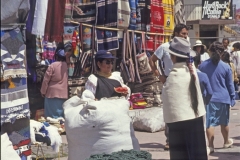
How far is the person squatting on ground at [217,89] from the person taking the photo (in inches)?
319

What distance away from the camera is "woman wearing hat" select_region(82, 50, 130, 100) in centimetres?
557

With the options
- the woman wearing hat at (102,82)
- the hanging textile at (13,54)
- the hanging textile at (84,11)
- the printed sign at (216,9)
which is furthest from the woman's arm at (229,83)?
the printed sign at (216,9)

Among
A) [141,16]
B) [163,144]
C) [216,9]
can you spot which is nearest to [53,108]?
[163,144]

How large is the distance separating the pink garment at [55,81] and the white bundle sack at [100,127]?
378cm

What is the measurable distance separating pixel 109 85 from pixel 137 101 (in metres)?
6.50

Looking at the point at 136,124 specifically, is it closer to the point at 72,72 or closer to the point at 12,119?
the point at 72,72

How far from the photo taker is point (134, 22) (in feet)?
38.6

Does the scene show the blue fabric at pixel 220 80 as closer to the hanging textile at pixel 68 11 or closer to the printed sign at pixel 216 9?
the hanging textile at pixel 68 11

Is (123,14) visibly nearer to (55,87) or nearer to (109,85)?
(55,87)

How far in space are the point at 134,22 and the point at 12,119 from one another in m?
Answer: 7.35

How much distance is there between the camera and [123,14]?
440 inches

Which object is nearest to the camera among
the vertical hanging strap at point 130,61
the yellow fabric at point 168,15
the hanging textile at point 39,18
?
the hanging textile at point 39,18

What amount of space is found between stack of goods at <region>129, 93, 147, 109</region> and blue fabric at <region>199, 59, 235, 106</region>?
3.89 m

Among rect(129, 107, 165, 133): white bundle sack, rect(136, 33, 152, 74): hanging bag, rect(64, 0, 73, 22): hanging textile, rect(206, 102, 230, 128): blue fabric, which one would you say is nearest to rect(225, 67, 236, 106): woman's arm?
rect(206, 102, 230, 128): blue fabric
